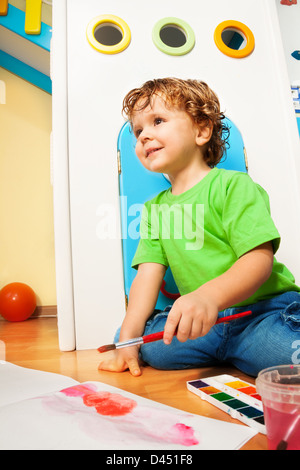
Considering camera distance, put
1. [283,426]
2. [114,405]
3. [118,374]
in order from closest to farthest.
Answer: [283,426]
[114,405]
[118,374]

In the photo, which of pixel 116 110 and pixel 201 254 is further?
pixel 116 110

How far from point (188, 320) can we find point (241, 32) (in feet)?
3.34

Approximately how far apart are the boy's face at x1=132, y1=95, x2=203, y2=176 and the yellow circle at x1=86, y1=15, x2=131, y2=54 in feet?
1.11

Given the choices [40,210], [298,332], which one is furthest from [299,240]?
[40,210]

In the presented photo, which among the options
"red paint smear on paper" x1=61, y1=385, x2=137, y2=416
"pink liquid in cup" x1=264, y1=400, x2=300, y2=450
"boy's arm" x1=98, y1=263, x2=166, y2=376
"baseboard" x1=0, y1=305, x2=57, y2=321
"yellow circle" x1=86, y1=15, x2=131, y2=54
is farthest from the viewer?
"baseboard" x1=0, y1=305, x2=57, y2=321

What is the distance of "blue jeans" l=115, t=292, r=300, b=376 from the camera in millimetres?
582

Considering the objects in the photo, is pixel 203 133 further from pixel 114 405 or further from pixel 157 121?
pixel 114 405

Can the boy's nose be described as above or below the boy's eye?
below

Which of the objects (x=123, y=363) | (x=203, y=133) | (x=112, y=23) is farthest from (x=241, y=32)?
(x=123, y=363)

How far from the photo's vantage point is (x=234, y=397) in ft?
1.60

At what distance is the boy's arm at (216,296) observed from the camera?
0.49m

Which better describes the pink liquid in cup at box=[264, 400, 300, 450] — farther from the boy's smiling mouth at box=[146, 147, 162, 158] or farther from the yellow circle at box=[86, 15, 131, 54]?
the yellow circle at box=[86, 15, 131, 54]

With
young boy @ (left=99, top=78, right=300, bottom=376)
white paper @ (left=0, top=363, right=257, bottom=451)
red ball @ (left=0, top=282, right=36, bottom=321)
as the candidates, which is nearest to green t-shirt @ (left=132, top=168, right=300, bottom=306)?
young boy @ (left=99, top=78, right=300, bottom=376)

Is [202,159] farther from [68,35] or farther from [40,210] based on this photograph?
[40,210]
